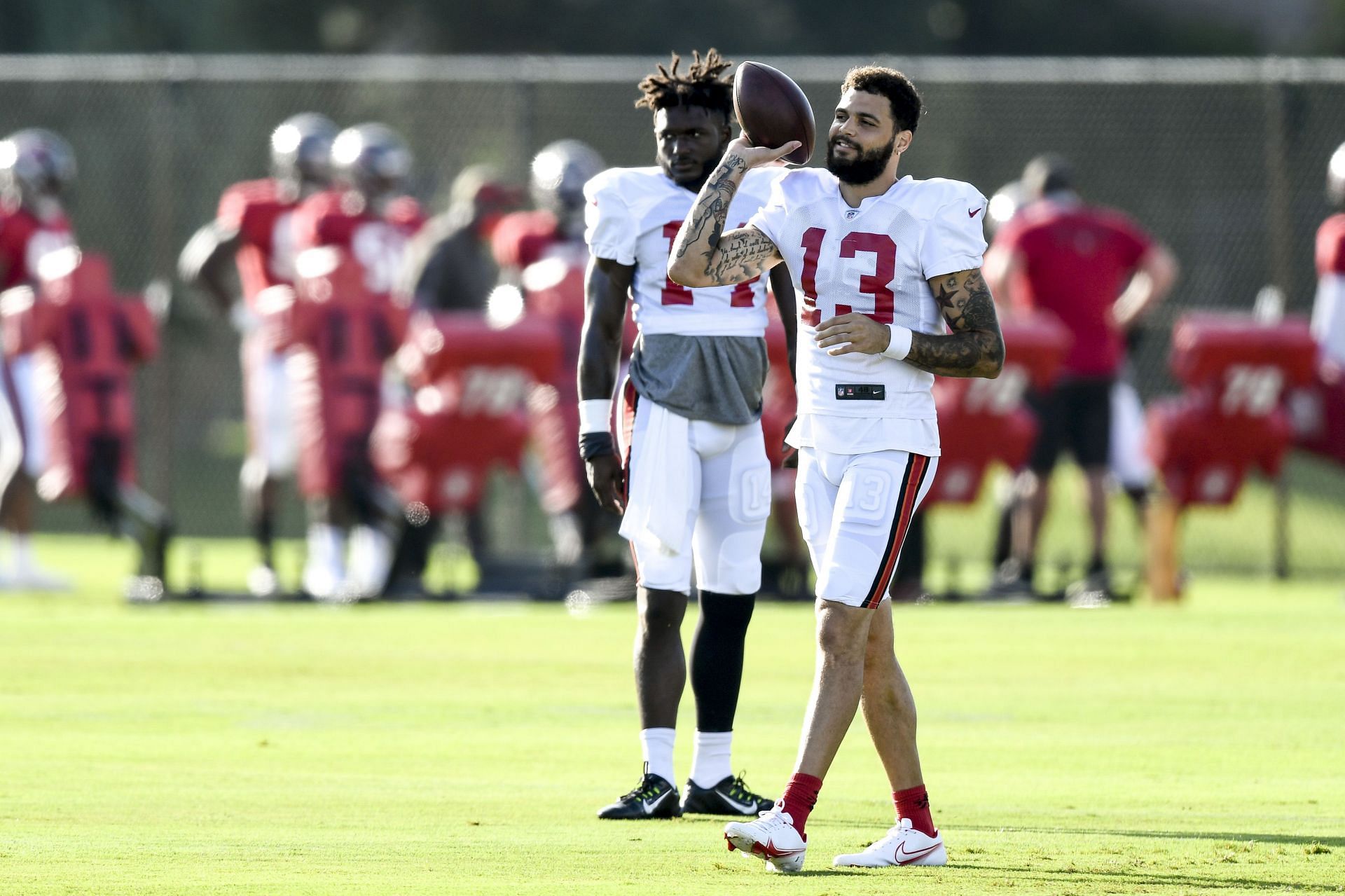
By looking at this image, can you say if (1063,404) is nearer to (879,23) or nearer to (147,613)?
(147,613)

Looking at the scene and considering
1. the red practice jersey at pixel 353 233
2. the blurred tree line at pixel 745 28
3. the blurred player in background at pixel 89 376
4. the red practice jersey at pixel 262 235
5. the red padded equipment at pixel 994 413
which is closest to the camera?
the red padded equipment at pixel 994 413

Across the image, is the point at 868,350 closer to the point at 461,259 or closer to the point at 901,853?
the point at 901,853

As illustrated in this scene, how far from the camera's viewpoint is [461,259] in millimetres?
14812

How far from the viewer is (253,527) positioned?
14.7 meters

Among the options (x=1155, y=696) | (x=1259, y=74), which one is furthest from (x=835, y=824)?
(x=1259, y=74)

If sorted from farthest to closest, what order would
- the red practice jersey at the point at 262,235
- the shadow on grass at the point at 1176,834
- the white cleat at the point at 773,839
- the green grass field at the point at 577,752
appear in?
the red practice jersey at the point at 262,235
the shadow on grass at the point at 1176,834
the green grass field at the point at 577,752
the white cleat at the point at 773,839

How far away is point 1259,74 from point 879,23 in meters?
18.2

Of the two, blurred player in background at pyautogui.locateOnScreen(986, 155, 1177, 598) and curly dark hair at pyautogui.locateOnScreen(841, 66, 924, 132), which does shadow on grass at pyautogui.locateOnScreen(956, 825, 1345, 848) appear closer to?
curly dark hair at pyautogui.locateOnScreen(841, 66, 924, 132)

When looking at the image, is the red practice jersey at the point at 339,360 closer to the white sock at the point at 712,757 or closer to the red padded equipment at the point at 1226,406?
the red padded equipment at the point at 1226,406

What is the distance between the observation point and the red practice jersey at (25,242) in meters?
14.2

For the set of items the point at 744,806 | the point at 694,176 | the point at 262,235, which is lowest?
the point at 744,806

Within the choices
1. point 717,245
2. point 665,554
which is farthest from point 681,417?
point 717,245

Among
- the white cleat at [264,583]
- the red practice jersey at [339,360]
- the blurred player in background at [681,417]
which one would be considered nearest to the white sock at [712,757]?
the blurred player in background at [681,417]

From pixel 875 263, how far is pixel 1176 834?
1797 mm
